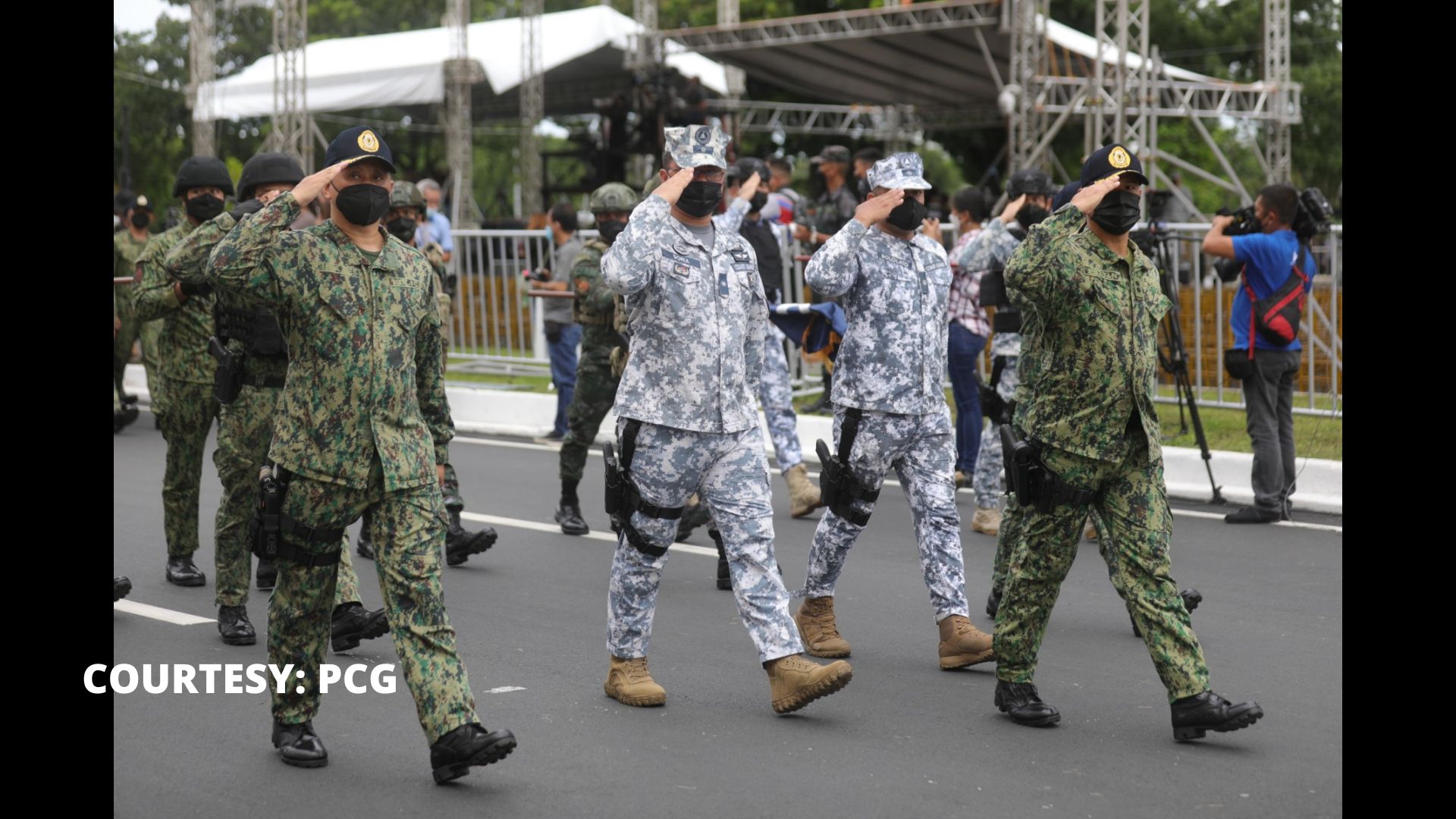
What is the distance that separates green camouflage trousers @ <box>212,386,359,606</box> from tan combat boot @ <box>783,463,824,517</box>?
3878 mm

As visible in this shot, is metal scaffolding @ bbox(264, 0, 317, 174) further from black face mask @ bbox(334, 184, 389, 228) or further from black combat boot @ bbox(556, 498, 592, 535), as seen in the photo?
black face mask @ bbox(334, 184, 389, 228)

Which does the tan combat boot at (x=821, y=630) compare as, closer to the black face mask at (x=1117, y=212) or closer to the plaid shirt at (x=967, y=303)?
the black face mask at (x=1117, y=212)

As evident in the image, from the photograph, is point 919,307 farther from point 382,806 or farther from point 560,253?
point 560,253

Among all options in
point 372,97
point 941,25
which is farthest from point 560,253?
point 372,97

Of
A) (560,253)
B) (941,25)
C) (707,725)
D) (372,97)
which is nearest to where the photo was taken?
(707,725)

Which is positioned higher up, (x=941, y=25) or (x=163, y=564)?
(x=941, y=25)

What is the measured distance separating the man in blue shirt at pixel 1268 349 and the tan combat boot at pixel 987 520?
1.62 meters

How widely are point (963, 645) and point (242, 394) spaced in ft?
10.4

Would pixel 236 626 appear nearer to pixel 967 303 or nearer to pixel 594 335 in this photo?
pixel 594 335

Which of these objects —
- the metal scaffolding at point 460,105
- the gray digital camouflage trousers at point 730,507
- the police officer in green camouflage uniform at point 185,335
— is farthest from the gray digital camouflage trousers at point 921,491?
the metal scaffolding at point 460,105

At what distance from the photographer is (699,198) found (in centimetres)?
581

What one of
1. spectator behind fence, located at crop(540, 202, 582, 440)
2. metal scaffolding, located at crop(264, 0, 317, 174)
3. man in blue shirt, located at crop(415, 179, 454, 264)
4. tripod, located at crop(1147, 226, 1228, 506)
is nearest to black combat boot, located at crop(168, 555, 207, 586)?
man in blue shirt, located at crop(415, 179, 454, 264)
